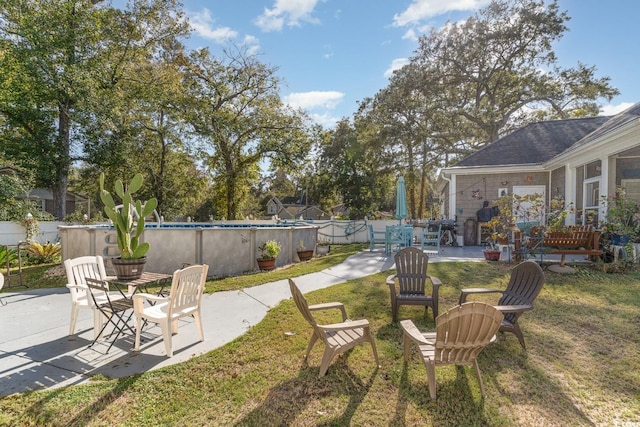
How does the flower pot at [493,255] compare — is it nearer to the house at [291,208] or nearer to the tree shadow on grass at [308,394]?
the tree shadow on grass at [308,394]

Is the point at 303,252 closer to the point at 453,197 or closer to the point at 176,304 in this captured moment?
the point at 176,304

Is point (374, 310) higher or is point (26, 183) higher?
point (26, 183)

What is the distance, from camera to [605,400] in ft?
8.64

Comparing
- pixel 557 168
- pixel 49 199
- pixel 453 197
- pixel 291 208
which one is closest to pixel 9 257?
pixel 453 197

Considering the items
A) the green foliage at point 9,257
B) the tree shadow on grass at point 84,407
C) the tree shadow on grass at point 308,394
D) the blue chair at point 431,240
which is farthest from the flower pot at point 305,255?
the green foliage at point 9,257

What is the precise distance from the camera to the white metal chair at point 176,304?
10.8 ft

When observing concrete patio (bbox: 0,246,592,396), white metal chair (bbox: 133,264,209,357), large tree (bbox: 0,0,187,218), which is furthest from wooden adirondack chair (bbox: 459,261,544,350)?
large tree (bbox: 0,0,187,218)

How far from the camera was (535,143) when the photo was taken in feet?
42.7

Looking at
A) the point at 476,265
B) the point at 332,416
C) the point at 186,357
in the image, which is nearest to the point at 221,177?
the point at 476,265

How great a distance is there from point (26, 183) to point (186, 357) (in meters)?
14.1

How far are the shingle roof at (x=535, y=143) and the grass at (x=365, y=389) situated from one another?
9.65 metres

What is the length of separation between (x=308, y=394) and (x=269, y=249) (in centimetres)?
562

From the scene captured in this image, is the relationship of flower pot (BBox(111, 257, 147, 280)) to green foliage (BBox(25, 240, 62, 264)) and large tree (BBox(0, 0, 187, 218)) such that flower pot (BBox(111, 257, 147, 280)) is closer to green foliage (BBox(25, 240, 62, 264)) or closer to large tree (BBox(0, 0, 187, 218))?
green foliage (BBox(25, 240, 62, 264))

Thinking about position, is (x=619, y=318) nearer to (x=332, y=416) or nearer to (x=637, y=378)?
(x=637, y=378)
